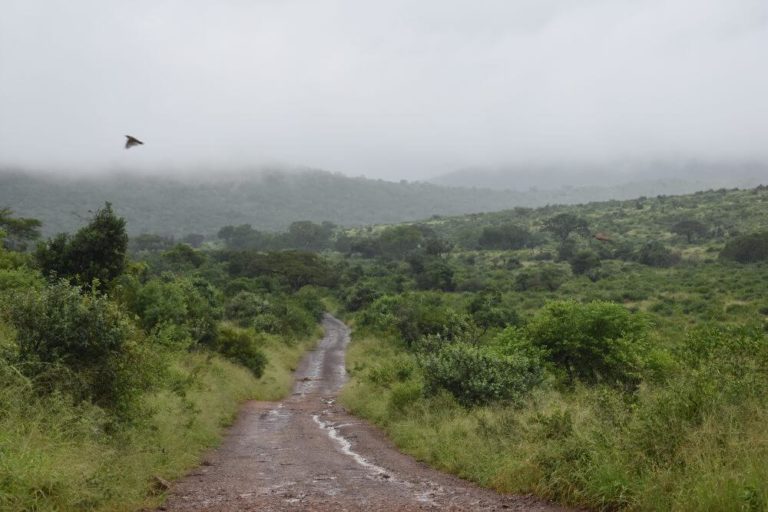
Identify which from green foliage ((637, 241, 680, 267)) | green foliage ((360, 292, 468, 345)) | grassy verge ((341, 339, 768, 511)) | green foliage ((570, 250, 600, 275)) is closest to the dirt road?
grassy verge ((341, 339, 768, 511))

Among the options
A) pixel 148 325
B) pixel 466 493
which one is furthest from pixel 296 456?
pixel 148 325

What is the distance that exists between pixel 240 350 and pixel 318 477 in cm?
2010

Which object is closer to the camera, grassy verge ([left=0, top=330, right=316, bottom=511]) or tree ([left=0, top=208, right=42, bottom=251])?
grassy verge ([left=0, top=330, right=316, bottom=511])

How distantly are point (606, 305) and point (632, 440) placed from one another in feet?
35.9

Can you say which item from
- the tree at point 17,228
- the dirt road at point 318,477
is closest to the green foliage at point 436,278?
the tree at point 17,228

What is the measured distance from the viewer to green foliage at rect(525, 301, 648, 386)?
1812cm

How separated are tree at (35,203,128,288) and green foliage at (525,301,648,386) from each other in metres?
18.3

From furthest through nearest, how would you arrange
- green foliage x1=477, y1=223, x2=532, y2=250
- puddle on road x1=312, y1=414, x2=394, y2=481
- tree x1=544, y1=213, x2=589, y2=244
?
green foliage x1=477, y1=223, x2=532, y2=250 < tree x1=544, y1=213, x2=589, y2=244 < puddle on road x1=312, y1=414, x2=394, y2=481

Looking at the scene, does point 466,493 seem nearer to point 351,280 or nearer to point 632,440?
point 632,440

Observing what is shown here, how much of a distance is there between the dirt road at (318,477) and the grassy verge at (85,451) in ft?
2.07

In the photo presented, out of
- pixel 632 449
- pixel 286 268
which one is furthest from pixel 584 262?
pixel 632 449

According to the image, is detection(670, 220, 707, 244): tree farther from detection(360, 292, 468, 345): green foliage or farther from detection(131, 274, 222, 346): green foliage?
detection(131, 274, 222, 346): green foliage

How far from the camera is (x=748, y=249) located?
6381 centimetres

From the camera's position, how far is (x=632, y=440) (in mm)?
8539
